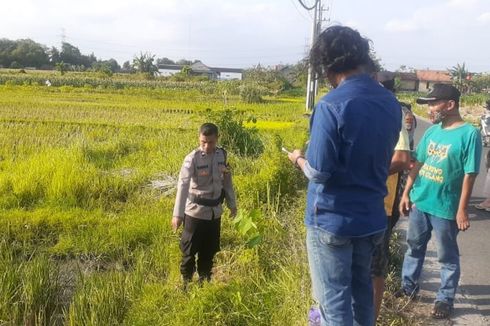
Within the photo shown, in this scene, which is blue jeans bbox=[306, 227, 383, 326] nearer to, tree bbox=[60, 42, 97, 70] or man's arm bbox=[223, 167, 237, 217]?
man's arm bbox=[223, 167, 237, 217]

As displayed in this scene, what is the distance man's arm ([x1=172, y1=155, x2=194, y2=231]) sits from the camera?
401 cm

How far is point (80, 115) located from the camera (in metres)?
20.0

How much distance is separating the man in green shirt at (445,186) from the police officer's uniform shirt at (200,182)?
1.64m

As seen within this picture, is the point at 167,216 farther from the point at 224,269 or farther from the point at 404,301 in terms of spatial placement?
the point at 404,301

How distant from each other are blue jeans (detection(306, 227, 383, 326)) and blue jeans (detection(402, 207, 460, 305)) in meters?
1.30

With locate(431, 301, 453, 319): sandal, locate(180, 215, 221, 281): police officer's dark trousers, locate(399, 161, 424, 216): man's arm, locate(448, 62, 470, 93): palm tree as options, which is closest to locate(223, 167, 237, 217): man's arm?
locate(180, 215, 221, 281): police officer's dark trousers

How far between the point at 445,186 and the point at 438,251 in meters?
0.49

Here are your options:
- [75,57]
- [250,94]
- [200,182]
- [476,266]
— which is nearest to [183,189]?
[200,182]

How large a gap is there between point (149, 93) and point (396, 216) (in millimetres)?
37660

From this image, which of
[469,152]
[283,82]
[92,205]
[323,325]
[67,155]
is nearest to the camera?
[323,325]

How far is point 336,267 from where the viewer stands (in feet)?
7.31

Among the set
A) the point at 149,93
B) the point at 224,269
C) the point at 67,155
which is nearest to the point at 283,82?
the point at 149,93

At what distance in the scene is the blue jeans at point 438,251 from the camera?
3418mm

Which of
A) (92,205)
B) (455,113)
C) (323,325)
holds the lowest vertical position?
(92,205)
